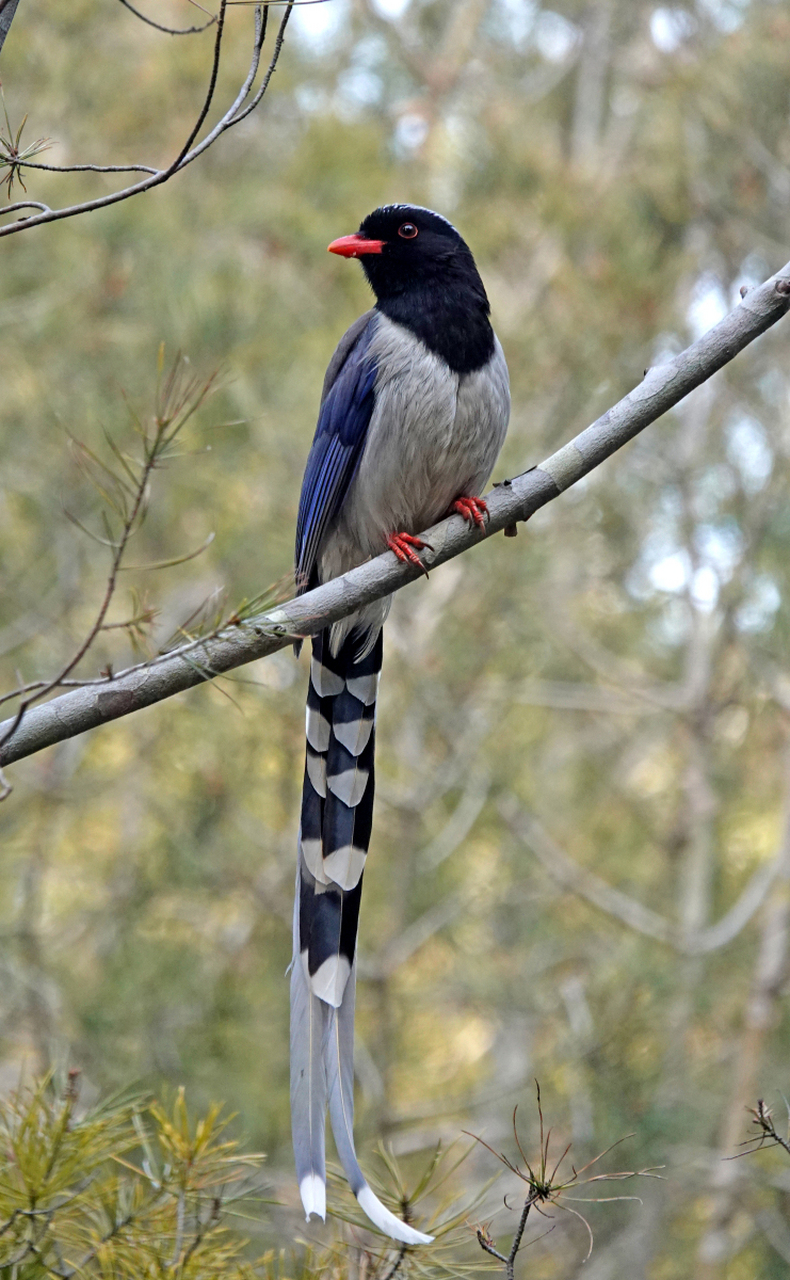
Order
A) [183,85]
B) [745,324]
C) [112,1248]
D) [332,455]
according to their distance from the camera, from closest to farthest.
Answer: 1. [112,1248]
2. [745,324]
3. [332,455]
4. [183,85]

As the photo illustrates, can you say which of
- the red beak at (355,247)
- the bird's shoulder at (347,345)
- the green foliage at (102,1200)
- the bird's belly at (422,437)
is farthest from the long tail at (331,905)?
the red beak at (355,247)

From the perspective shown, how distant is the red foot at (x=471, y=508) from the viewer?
113 inches

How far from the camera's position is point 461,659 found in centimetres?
589

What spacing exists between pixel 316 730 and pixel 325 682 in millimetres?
152

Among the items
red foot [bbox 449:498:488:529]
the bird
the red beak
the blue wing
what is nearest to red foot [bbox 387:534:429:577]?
the bird

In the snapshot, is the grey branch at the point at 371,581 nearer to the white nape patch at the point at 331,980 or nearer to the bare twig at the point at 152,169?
the bare twig at the point at 152,169

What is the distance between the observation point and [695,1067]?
19.0 ft

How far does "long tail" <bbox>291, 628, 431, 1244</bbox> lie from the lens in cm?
244

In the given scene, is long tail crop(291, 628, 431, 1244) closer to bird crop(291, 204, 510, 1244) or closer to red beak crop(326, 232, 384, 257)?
bird crop(291, 204, 510, 1244)

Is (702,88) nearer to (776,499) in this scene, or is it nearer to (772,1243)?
(776,499)

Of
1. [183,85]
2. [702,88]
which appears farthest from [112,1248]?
[183,85]

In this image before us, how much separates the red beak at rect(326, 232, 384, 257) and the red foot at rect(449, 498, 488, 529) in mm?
836


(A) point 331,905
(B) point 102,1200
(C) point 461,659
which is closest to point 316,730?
(A) point 331,905

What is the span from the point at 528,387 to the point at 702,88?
4.97ft
